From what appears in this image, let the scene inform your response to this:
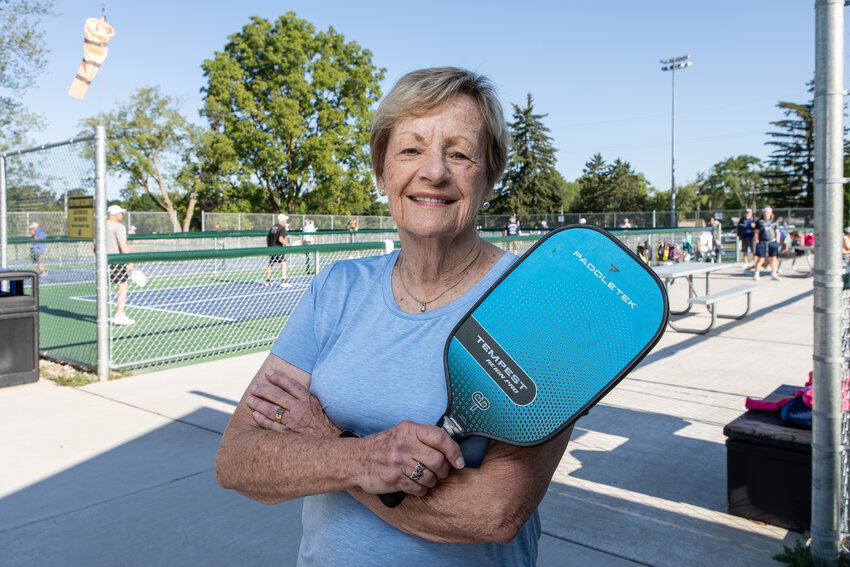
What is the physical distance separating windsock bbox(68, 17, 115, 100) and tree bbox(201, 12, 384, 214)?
32.4 m

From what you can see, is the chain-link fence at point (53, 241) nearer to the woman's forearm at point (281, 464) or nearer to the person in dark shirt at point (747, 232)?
the woman's forearm at point (281, 464)

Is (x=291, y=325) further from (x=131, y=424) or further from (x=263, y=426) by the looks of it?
(x=131, y=424)

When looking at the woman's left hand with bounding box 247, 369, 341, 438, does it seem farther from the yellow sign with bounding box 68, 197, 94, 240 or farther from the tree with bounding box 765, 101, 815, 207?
the tree with bounding box 765, 101, 815, 207

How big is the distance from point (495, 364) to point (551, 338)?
117 millimetres

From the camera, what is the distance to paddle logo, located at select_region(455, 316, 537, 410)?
4.02 ft

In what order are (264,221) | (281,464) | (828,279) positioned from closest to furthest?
(281,464)
(828,279)
(264,221)

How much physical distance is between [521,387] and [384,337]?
46cm

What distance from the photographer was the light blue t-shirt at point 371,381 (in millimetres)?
1465

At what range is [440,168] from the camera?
1570 mm

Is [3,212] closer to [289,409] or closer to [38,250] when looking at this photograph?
[38,250]

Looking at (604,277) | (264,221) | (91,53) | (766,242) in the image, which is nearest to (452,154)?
(604,277)

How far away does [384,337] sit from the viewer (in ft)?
5.19

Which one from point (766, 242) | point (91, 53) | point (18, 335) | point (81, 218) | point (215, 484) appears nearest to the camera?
point (215, 484)

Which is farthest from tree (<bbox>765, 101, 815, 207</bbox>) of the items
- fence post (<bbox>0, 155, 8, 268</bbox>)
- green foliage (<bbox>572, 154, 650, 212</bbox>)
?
fence post (<bbox>0, 155, 8, 268</bbox>)
